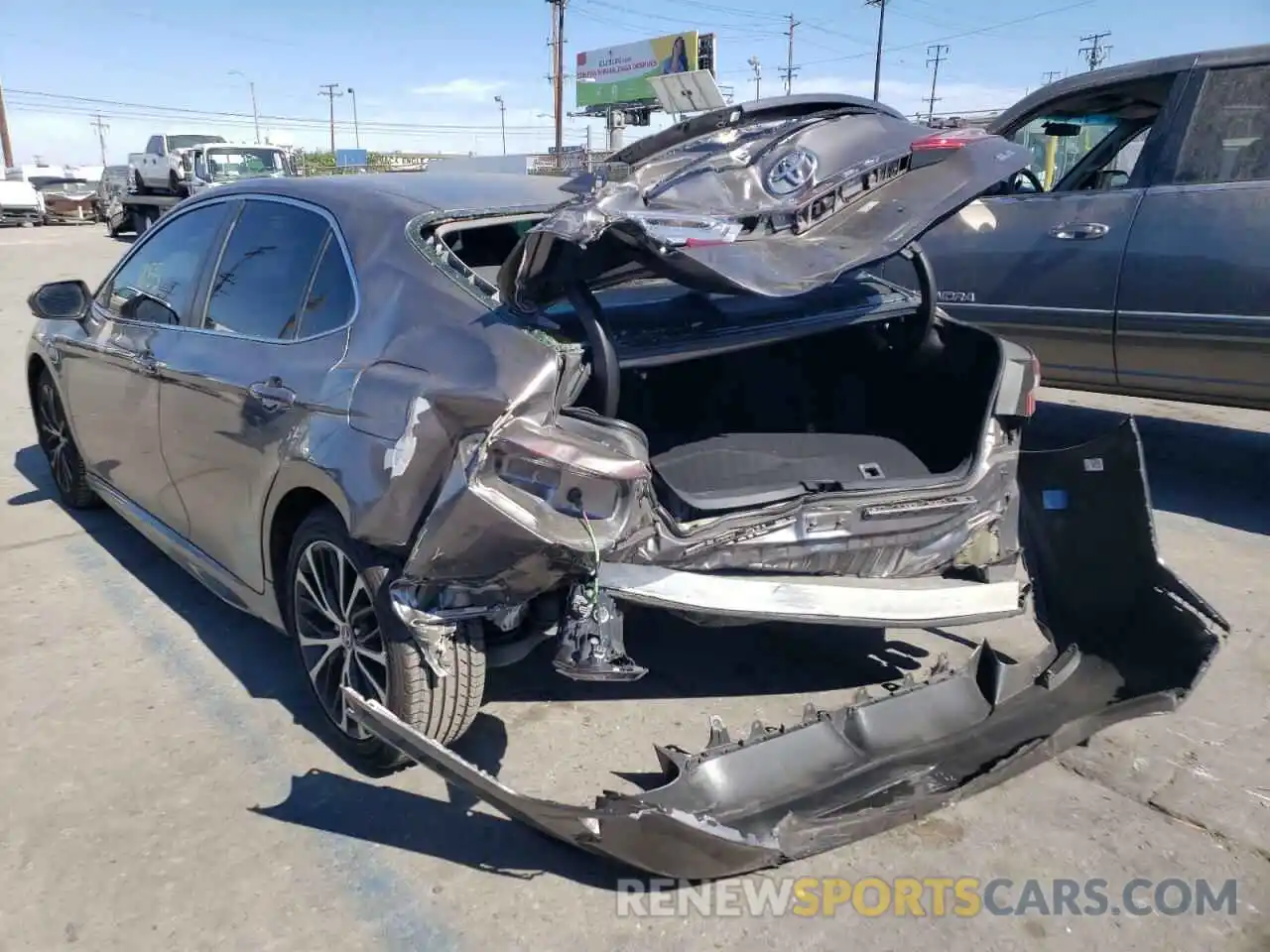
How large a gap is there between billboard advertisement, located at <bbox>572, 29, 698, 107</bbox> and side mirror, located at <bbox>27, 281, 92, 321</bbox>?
53131 millimetres

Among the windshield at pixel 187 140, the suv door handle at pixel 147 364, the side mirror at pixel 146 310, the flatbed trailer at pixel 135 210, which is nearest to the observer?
the suv door handle at pixel 147 364

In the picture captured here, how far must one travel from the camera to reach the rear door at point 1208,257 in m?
4.83

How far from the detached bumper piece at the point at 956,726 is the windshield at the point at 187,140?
88.3 feet

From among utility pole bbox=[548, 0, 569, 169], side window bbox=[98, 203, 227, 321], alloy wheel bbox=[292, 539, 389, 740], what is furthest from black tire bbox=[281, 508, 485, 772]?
utility pole bbox=[548, 0, 569, 169]

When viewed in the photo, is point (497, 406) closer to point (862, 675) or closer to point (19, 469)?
point (862, 675)

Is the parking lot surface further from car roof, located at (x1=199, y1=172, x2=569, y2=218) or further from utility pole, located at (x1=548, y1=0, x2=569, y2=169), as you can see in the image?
utility pole, located at (x1=548, y1=0, x2=569, y2=169)

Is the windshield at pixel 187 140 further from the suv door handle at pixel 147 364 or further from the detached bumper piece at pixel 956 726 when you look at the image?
the detached bumper piece at pixel 956 726

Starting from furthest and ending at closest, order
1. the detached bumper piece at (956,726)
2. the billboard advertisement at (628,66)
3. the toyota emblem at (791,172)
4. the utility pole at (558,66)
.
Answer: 1. the billboard advertisement at (628,66)
2. the utility pole at (558,66)
3. the toyota emblem at (791,172)
4. the detached bumper piece at (956,726)

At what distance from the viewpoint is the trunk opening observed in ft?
10.6

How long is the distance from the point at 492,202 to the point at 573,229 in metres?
0.96

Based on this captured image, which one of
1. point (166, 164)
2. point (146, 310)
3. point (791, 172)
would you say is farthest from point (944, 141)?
point (166, 164)

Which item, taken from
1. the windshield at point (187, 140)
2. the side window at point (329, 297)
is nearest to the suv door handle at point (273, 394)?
the side window at point (329, 297)

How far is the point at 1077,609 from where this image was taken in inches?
130

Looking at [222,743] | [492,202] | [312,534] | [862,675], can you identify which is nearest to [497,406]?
[312,534]
